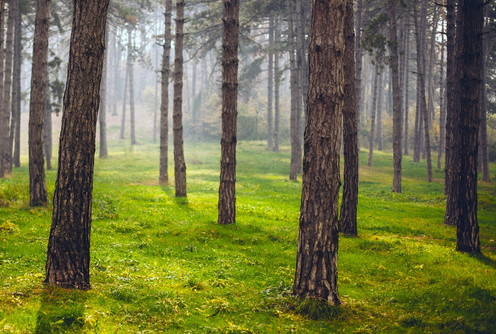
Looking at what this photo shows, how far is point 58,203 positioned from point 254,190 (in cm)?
1556

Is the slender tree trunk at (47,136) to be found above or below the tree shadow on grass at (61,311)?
above

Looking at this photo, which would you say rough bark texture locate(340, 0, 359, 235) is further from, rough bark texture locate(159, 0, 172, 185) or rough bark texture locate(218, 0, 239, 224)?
rough bark texture locate(159, 0, 172, 185)

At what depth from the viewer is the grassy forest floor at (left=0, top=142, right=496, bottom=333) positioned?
643 centimetres

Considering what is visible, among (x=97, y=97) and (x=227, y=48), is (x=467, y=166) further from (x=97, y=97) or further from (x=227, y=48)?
(x=97, y=97)

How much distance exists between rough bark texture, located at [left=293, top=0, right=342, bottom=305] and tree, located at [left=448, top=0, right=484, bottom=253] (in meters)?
5.21

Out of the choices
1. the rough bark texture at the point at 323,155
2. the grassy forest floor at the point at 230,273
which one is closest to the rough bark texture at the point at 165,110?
the grassy forest floor at the point at 230,273

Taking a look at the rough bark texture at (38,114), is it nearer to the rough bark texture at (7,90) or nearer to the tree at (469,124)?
the tree at (469,124)

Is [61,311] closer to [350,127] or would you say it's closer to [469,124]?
[350,127]

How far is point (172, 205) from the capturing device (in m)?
15.9

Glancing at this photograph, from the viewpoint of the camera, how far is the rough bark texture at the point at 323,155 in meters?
7.16

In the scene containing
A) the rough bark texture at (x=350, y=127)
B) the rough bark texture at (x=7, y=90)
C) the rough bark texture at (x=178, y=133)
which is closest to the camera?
the rough bark texture at (x=350, y=127)

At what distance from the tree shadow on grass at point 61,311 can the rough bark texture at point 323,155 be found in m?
3.23

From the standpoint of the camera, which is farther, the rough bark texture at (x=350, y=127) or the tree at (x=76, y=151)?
the rough bark texture at (x=350, y=127)

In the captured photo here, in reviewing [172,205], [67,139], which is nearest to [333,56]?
[67,139]
